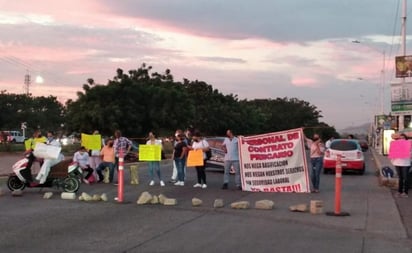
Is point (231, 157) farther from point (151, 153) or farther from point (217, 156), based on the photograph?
point (217, 156)

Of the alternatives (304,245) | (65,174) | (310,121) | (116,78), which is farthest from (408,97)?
(310,121)

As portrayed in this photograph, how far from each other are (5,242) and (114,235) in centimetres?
174

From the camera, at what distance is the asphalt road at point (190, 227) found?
895 centimetres

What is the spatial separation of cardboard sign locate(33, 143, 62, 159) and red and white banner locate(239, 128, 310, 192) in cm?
565

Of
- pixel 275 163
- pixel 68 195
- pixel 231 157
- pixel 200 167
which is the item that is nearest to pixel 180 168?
pixel 200 167

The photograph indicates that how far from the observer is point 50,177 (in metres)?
16.0

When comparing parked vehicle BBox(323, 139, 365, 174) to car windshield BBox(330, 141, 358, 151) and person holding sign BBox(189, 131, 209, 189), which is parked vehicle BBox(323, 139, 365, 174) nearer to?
car windshield BBox(330, 141, 358, 151)

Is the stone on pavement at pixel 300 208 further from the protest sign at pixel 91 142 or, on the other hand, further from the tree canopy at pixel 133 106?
the tree canopy at pixel 133 106

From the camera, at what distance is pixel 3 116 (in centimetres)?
8669

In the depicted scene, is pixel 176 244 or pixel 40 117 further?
pixel 40 117

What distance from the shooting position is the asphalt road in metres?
8.95

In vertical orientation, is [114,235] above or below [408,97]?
below

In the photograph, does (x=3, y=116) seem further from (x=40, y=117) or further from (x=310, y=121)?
(x=310, y=121)

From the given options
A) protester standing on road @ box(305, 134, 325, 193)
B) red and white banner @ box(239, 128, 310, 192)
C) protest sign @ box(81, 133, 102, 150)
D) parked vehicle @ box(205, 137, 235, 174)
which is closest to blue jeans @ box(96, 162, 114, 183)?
protest sign @ box(81, 133, 102, 150)
